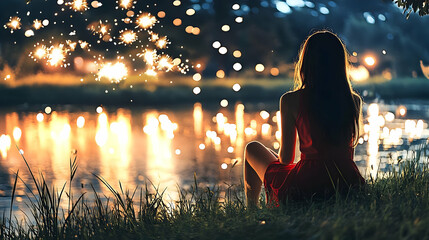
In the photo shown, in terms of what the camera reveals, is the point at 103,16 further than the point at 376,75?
Yes

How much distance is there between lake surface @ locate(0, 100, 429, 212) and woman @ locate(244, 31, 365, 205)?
5.63ft

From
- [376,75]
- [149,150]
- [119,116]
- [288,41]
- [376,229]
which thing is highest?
[288,41]

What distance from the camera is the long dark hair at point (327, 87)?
6117mm

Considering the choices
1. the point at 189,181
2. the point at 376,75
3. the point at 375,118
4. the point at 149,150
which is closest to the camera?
the point at 189,181

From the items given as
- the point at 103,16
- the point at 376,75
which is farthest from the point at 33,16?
the point at 376,75

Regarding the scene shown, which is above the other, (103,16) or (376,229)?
(103,16)

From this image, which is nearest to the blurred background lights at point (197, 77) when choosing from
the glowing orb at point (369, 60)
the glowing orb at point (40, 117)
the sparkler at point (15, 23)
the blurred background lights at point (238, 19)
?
the blurred background lights at point (238, 19)

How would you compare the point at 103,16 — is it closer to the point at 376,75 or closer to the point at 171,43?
the point at 171,43

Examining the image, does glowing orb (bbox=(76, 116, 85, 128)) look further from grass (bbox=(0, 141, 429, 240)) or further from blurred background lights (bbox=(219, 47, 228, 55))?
Result: blurred background lights (bbox=(219, 47, 228, 55))

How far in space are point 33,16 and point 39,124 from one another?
5402cm

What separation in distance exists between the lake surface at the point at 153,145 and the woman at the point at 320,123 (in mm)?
1717

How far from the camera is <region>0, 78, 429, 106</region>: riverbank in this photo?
40588 mm

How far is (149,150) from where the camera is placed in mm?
15977

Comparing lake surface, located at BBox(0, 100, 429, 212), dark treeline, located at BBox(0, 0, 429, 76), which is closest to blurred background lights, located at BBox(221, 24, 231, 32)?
dark treeline, located at BBox(0, 0, 429, 76)
